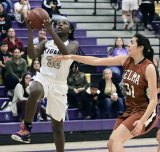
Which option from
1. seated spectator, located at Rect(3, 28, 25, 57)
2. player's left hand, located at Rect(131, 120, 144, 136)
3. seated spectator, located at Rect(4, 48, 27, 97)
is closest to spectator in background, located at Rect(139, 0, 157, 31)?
seated spectator, located at Rect(3, 28, 25, 57)

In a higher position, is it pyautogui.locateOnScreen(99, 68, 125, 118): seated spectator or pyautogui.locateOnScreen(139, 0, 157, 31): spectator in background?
pyautogui.locateOnScreen(139, 0, 157, 31): spectator in background

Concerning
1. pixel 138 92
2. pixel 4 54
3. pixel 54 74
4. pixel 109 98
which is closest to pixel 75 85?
pixel 109 98

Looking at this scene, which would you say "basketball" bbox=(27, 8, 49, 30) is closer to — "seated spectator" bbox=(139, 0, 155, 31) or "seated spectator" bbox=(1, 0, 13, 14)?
"seated spectator" bbox=(1, 0, 13, 14)

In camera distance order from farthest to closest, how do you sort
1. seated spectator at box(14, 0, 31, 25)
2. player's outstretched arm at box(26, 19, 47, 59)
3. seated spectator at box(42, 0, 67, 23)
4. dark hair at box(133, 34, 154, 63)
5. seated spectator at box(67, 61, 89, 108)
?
seated spectator at box(42, 0, 67, 23) → seated spectator at box(14, 0, 31, 25) → seated spectator at box(67, 61, 89, 108) → player's outstretched arm at box(26, 19, 47, 59) → dark hair at box(133, 34, 154, 63)

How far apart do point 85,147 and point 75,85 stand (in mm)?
1812

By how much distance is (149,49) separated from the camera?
23.7 ft

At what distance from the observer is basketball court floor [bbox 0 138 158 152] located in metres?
10.5

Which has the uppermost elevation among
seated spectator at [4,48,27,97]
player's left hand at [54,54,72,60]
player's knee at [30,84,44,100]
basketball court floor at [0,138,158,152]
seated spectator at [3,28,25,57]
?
player's left hand at [54,54,72,60]

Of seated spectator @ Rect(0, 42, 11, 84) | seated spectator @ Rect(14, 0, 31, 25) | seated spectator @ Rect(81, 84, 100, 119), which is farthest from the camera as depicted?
seated spectator @ Rect(14, 0, 31, 25)

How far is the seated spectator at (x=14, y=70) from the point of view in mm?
12016

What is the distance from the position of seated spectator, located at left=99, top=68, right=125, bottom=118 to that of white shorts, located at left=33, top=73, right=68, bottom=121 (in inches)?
146

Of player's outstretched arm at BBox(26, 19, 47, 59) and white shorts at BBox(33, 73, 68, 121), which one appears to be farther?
white shorts at BBox(33, 73, 68, 121)

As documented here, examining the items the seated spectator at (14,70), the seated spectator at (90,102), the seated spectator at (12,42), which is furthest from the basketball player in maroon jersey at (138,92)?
the seated spectator at (12,42)

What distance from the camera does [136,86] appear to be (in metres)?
7.14
